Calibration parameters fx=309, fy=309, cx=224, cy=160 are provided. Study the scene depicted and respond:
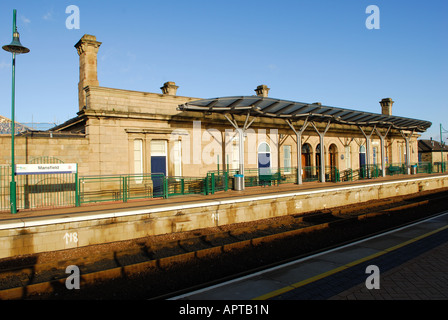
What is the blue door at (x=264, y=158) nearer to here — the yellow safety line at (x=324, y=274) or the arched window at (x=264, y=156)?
the arched window at (x=264, y=156)

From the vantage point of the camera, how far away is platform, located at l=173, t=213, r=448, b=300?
5.36 m

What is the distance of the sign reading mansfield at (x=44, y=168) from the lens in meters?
11.3

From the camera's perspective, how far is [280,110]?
18.7 m

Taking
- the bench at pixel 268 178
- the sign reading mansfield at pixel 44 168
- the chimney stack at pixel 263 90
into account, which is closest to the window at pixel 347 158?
the chimney stack at pixel 263 90

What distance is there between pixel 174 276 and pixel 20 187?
917 cm

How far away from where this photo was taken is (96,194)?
13.7 m

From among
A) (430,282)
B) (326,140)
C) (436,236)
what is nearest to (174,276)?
(430,282)

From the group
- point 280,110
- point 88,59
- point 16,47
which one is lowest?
point 280,110

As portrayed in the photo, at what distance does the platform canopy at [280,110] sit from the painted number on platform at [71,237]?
8.47m

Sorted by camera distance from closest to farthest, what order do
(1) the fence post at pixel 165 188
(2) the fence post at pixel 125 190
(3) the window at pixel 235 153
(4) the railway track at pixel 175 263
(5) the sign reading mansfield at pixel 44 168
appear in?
1. (4) the railway track at pixel 175 263
2. (5) the sign reading mansfield at pixel 44 168
3. (2) the fence post at pixel 125 190
4. (1) the fence post at pixel 165 188
5. (3) the window at pixel 235 153

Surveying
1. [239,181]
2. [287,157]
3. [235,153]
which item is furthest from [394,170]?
[239,181]

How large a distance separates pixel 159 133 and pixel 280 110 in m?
7.34

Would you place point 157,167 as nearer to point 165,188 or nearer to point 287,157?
point 165,188

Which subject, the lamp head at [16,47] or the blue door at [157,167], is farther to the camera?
the blue door at [157,167]
